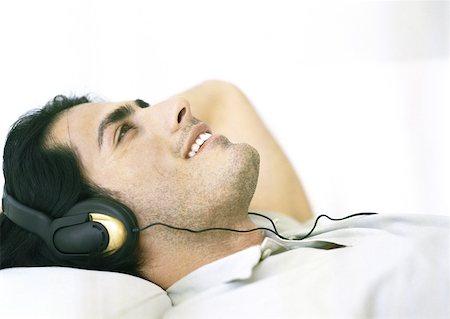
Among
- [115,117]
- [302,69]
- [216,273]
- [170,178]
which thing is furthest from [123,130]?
[302,69]

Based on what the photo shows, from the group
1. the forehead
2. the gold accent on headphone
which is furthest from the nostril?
the gold accent on headphone

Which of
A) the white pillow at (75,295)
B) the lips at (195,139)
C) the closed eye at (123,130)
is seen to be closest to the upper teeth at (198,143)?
the lips at (195,139)

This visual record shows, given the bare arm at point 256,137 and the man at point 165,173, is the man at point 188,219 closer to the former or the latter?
the man at point 165,173

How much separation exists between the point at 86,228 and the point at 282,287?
0.29m

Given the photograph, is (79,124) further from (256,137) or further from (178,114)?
(256,137)

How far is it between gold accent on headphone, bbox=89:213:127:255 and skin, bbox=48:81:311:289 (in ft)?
0.20

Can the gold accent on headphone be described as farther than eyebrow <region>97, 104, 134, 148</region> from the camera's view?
No

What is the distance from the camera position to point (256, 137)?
47.6 inches

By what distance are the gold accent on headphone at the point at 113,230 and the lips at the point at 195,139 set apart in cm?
16

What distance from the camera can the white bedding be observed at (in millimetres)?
735

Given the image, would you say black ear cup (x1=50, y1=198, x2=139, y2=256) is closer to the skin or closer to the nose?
the skin

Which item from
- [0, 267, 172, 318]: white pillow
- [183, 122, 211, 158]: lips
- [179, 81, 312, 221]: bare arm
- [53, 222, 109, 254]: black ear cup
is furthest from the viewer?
[179, 81, 312, 221]: bare arm

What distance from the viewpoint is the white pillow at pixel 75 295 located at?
715 millimetres

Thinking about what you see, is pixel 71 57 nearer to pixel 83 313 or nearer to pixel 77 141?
pixel 77 141
